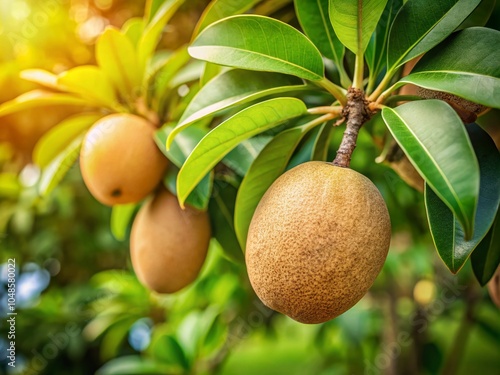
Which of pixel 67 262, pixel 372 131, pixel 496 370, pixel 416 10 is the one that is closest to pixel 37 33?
pixel 67 262

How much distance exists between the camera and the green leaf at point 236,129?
612 mm

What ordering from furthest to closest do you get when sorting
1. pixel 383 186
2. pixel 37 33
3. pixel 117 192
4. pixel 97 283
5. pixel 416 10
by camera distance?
pixel 97 283 → pixel 37 33 → pixel 383 186 → pixel 117 192 → pixel 416 10

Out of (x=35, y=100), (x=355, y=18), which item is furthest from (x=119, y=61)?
(x=355, y=18)

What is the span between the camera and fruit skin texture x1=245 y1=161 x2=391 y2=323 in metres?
0.54

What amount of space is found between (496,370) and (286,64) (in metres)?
3.09

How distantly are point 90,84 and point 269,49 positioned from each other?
18.4 inches

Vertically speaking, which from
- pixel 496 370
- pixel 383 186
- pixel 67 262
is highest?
pixel 383 186

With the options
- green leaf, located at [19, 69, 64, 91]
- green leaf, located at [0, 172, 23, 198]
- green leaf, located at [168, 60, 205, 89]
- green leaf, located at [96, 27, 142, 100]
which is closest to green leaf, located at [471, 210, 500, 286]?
green leaf, located at [168, 60, 205, 89]

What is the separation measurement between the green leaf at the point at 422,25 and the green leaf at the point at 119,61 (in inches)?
20.9

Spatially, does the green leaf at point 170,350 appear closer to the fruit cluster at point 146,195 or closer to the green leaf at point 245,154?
the fruit cluster at point 146,195

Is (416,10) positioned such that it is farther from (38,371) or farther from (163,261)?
(38,371)

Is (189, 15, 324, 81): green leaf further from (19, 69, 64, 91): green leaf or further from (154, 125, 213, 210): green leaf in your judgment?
(19, 69, 64, 91): green leaf

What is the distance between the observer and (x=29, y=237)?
2186mm

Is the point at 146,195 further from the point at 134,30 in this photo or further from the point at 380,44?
the point at 380,44
